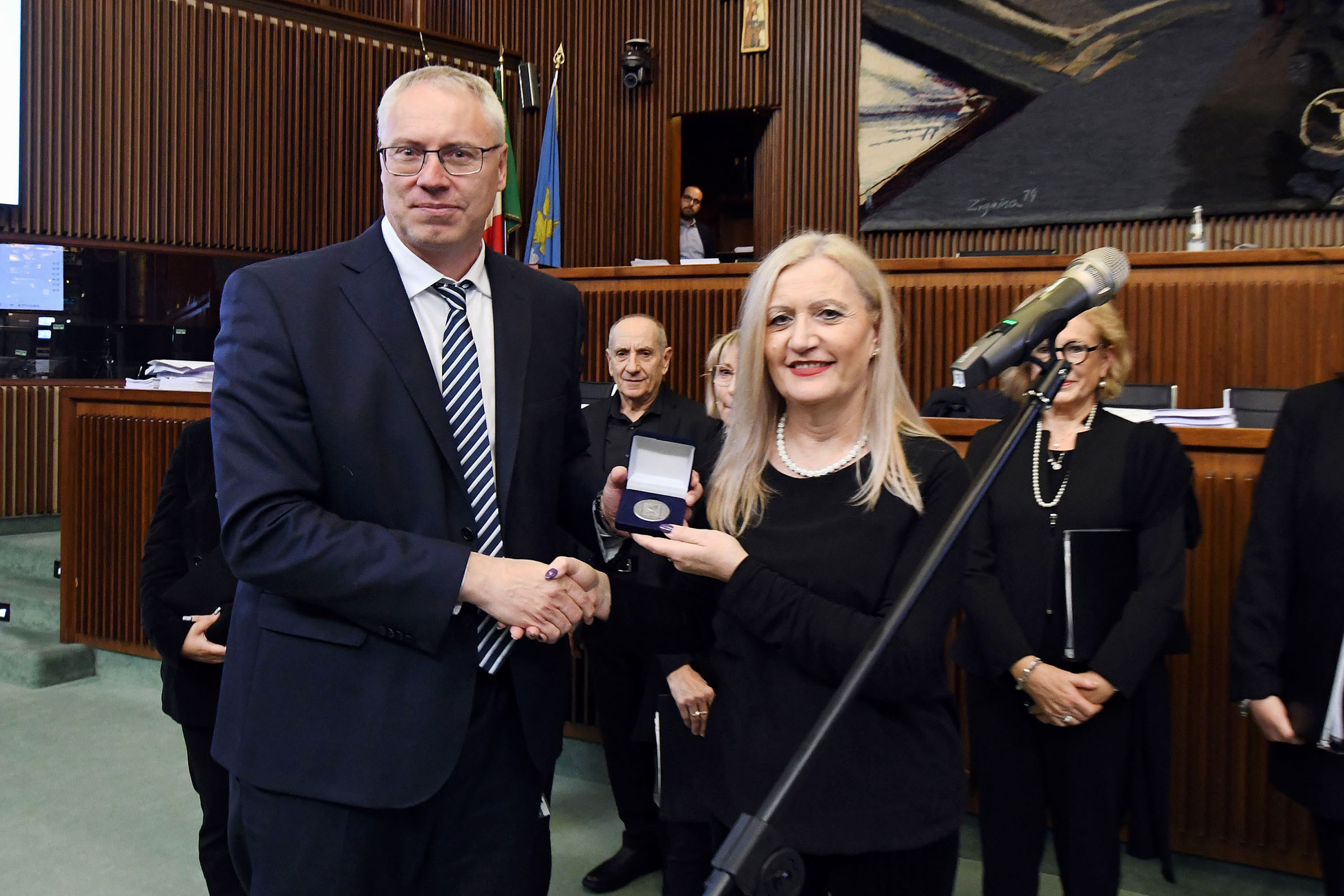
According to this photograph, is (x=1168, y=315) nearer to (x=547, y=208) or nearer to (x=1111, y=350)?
(x=1111, y=350)

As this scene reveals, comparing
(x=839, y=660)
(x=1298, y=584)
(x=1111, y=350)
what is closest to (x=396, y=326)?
(x=839, y=660)

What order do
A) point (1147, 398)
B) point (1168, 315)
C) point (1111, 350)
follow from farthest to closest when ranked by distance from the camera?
point (1168, 315)
point (1147, 398)
point (1111, 350)

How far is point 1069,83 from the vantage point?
6.70 metres

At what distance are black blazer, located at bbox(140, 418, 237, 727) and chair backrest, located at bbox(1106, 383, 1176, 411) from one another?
108 inches

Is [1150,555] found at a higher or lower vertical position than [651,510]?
lower

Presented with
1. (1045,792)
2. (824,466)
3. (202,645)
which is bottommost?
(1045,792)

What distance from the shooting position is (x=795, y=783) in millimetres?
1039

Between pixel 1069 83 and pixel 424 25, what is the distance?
456cm

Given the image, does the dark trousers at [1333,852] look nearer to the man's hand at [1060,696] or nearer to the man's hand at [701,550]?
the man's hand at [1060,696]

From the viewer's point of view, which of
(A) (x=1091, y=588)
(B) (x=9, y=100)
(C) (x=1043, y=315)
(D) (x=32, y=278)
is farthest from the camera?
(D) (x=32, y=278)

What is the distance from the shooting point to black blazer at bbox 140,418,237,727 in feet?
7.72

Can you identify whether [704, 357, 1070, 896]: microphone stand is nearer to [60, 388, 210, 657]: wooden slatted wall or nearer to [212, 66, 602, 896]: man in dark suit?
[212, 66, 602, 896]: man in dark suit

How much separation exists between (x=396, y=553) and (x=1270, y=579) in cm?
153

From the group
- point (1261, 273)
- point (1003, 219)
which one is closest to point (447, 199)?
point (1261, 273)
